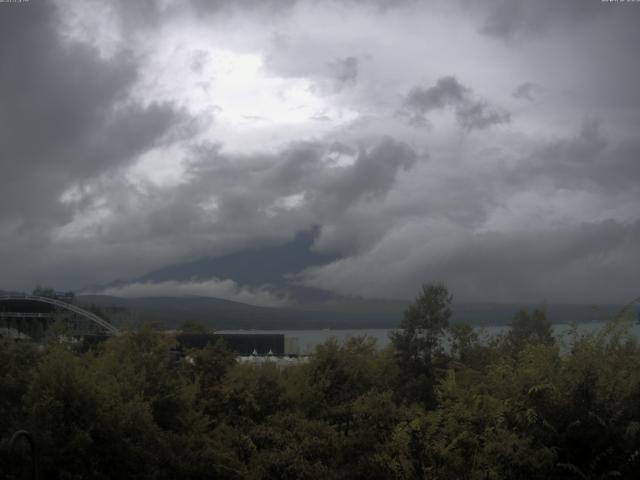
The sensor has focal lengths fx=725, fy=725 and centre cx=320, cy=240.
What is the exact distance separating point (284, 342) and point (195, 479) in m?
70.8

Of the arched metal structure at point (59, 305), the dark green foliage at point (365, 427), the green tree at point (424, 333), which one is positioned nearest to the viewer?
the dark green foliage at point (365, 427)

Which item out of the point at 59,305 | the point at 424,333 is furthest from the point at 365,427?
the point at 59,305

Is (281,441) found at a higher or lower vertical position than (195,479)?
higher

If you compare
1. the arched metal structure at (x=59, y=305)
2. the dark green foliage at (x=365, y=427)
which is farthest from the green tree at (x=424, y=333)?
the arched metal structure at (x=59, y=305)

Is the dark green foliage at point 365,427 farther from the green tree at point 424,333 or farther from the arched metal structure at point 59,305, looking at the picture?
the arched metal structure at point 59,305

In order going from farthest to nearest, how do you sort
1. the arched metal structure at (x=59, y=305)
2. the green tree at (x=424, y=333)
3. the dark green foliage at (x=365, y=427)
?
the arched metal structure at (x=59, y=305) → the green tree at (x=424, y=333) → the dark green foliage at (x=365, y=427)

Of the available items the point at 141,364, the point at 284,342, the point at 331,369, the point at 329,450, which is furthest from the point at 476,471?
the point at 284,342

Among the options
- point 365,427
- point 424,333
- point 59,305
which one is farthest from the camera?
point 59,305

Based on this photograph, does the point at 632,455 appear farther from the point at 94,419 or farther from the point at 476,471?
the point at 94,419

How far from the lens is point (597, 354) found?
14039mm

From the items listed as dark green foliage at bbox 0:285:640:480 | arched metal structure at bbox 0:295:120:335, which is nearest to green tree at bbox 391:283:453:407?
dark green foliage at bbox 0:285:640:480

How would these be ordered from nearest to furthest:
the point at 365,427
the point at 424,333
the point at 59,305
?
1. the point at 365,427
2. the point at 424,333
3. the point at 59,305

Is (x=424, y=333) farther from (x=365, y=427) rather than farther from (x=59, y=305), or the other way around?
(x=59, y=305)

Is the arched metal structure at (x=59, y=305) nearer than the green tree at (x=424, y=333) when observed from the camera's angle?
No
